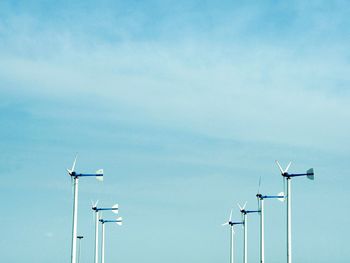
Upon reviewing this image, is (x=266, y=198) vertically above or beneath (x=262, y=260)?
above

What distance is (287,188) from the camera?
101 meters

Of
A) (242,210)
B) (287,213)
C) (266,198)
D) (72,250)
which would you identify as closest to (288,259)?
(287,213)

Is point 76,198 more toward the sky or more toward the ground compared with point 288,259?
more toward the sky

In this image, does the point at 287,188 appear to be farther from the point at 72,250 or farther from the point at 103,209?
the point at 103,209

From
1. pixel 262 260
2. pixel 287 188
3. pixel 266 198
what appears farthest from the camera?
pixel 266 198

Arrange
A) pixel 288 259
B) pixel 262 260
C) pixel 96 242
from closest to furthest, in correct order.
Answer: pixel 288 259, pixel 262 260, pixel 96 242

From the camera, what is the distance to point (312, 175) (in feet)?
313

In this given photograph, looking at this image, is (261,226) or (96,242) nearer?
(261,226)

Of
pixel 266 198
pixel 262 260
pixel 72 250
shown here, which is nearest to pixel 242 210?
pixel 266 198

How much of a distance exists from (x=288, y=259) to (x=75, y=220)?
90.9 ft

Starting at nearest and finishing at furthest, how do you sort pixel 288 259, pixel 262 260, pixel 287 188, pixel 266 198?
pixel 288 259
pixel 287 188
pixel 262 260
pixel 266 198

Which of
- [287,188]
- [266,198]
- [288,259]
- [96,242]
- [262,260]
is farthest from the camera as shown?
[96,242]

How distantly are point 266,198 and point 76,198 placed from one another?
40.8 m

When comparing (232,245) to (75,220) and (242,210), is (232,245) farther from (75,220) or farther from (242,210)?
(75,220)
